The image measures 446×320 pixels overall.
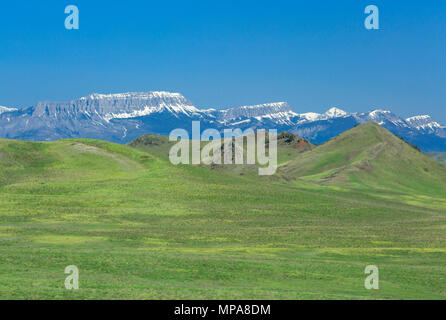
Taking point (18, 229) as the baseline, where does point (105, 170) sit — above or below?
above

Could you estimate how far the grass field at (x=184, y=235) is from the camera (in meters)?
48.2

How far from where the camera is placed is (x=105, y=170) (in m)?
175

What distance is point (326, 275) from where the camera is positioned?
5516cm

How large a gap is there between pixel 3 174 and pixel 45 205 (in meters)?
40.7

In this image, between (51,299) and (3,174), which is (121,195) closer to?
(3,174)

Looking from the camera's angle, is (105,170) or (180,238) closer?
(180,238)

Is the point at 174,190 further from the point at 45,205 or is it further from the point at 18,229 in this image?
the point at 18,229

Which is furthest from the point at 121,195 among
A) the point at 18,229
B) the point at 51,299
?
the point at 51,299

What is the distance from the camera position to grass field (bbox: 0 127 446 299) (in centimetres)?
4825

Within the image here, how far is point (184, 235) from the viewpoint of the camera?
91.1m

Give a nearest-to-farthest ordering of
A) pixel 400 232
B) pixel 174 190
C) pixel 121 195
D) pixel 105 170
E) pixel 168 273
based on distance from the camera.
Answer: pixel 168 273
pixel 400 232
pixel 121 195
pixel 174 190
pixel 105 170
